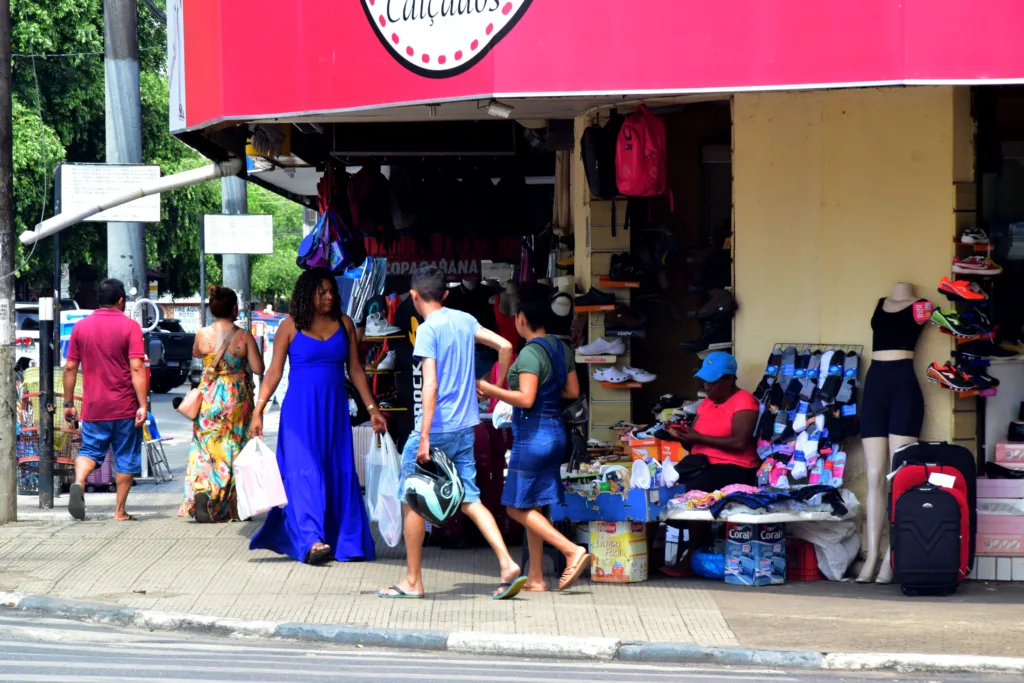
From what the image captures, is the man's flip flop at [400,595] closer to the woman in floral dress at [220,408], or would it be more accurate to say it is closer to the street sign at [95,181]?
the woman in floral dress at [220,408]

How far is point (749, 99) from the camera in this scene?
9773mm

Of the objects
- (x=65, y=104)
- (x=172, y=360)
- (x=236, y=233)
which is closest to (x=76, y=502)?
(x=236, y=233)

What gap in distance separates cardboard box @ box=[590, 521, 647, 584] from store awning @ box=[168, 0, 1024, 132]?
269cm

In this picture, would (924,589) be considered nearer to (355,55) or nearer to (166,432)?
(355,55)

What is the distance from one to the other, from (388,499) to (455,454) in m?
1.15

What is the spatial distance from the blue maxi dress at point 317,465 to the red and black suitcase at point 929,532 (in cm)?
357

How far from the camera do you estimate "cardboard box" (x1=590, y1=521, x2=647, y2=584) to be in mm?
8989

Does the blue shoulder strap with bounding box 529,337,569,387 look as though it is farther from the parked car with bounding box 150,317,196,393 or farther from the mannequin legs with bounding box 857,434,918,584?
the parked car with bounding box 150,317,196,393

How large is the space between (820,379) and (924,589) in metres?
1.50

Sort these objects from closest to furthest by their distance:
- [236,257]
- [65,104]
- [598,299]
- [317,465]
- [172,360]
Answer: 1. [317,465]
2. [598,299]
3. [236,257]
4. [172,360]
5. [65,104]

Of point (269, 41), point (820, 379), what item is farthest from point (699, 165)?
point (269, 41)

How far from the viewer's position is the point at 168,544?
10484mm

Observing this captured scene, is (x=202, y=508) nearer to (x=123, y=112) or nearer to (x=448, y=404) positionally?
(x=448, y=404)

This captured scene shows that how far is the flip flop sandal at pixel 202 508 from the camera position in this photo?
1155cm
